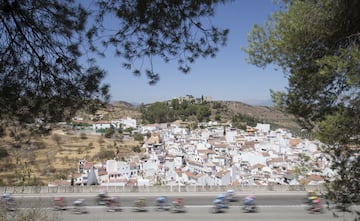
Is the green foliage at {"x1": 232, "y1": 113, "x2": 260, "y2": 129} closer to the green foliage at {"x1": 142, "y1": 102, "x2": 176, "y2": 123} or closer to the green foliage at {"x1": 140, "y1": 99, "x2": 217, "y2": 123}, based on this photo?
the green foliage at {"x1": 140, "y1": 99, "x2": 217, "y2": 123}

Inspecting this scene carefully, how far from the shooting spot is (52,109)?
2871 mm

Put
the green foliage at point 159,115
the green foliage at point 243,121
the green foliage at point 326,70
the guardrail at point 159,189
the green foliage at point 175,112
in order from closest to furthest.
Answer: the green foliage at point 326,70 → the guardrail at point 159,189 → the green foliage at point 243,121 → the green foliage at point 175,112 → the green foliage at point 159,115

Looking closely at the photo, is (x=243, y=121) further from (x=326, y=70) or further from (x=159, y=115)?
(x=326, y=70)

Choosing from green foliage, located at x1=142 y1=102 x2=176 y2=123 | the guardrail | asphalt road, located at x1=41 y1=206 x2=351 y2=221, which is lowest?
asphalt road, located at x1=41 y1=206 x2=351 y2=221

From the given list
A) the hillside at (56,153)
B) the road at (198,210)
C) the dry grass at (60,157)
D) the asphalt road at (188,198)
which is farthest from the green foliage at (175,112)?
the road at (198,210)

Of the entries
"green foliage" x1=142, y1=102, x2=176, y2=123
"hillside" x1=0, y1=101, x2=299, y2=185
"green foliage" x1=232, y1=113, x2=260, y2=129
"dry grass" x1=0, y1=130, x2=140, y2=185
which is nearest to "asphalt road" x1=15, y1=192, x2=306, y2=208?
"hillside" x1=0, y1=101, x2=299, y2=185

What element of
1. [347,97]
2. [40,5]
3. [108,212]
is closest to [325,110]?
[347,97]

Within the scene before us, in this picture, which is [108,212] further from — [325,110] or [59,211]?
[325,110]

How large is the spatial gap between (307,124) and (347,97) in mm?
1009

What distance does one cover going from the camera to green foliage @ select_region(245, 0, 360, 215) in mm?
2574

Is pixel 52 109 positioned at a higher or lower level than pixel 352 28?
lower

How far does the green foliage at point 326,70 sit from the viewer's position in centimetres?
257

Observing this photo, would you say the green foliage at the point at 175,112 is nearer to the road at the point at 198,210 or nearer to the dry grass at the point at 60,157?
the dry grass at the point at 60,157

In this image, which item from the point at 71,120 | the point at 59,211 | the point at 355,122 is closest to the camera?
the point at 355,122
